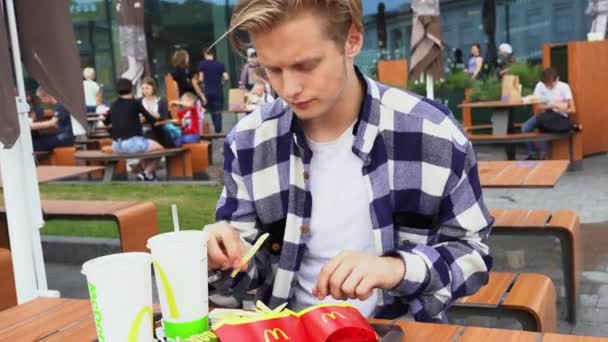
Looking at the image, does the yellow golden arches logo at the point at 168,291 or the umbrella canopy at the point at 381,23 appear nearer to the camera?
the yellow golden arches logo at the point at 168,291

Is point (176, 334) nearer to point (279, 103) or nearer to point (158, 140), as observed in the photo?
point (279, 103)

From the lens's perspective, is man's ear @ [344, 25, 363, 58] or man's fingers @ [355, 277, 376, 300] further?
man's ear @ [344, 25, 363, 58]

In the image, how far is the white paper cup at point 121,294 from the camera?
3.73 ft

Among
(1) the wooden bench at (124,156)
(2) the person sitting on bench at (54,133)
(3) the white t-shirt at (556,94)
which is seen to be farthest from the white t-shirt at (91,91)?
(3) the white t-shirt at (556,94)

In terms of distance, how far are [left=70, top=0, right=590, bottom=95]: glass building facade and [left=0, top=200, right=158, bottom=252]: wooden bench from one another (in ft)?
A: 34.8

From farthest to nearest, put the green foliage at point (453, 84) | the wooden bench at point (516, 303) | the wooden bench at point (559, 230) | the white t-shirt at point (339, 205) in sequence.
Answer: the green foliage at point (453, 84)
the wooden bench at point (559, 230)
the wooden bench at point (516, 303)
the white t-shirt at point (339, 205)

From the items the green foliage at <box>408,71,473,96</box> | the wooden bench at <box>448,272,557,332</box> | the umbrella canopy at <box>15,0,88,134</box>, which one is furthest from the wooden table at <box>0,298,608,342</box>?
the green foliage at <box>408,71,473,96</box>

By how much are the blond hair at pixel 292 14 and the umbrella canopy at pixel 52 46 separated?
1.87 meters

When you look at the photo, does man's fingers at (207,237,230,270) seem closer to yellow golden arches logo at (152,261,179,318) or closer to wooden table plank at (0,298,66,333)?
yellow golden arches logo at (152,261,179,318)

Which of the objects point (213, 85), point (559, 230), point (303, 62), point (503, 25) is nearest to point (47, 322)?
point (303, 62)

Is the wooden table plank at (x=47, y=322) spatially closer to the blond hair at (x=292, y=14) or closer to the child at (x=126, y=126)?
Result: the blond hair at (x=292, y=14)

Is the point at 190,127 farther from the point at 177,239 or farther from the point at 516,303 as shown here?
the point at 177,239

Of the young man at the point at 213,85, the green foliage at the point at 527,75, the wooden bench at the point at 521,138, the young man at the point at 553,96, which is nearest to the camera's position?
the wooden bench at the point at 521,138

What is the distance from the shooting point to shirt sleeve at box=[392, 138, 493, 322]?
155 centimetres
